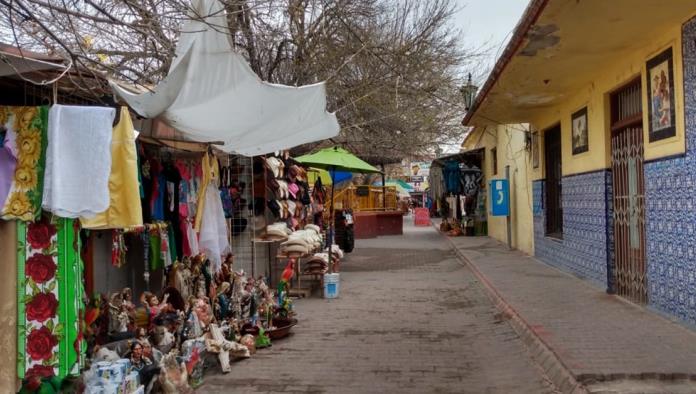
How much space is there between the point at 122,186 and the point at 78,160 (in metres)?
0.38

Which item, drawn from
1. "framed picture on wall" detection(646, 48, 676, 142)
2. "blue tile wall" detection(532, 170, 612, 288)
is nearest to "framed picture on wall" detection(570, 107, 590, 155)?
"blue tile wall" detection(532, 170, 612, 288)

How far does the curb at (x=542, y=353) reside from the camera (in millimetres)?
4781

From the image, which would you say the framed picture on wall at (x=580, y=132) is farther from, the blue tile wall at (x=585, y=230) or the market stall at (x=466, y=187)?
the market stall at (x=466, y=187)

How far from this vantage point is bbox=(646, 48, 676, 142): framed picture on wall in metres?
6.43

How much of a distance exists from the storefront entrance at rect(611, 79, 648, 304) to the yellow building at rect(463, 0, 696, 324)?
0.01 metres

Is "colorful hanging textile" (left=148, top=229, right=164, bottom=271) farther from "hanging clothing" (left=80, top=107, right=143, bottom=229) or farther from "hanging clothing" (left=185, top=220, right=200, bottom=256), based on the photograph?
"hanging clothing" (left=80, top=107, right=143, bottom=229)

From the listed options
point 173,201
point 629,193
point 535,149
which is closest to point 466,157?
point 535,149

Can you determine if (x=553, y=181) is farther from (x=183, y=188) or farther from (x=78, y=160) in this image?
(x=78, y=160)

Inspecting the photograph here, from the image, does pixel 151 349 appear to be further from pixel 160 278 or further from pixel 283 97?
pixel 283 97

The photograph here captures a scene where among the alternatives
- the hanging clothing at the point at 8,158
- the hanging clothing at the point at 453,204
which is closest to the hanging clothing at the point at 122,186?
the hanging clothing at the point at 8,158

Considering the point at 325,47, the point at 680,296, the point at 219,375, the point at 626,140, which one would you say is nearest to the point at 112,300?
the point at 219,375

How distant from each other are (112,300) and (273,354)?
1.84 m

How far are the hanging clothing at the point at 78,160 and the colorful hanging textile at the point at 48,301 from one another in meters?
0.26

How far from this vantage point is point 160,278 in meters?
6.56
